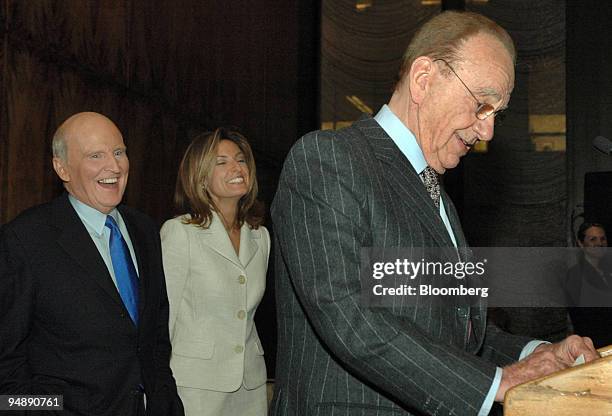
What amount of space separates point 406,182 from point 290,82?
17.5ft

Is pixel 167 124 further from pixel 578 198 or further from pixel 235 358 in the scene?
pixel 578 198

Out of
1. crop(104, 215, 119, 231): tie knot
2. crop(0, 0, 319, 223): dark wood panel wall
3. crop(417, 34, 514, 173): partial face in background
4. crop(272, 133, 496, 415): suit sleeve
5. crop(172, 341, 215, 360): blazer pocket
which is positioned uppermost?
crop(0, 0, 319, 223): dark wood panel wall

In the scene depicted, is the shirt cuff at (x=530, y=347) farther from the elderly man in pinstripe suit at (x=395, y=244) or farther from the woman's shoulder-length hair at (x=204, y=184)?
the woman's shoulder-length hair at (x=204, y=184)

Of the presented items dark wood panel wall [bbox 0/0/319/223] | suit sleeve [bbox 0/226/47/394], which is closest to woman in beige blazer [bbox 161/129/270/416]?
dark wood panel wall [bbox 0/0/319/223]

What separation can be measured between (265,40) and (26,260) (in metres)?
4.45

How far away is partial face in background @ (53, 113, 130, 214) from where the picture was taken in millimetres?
2414

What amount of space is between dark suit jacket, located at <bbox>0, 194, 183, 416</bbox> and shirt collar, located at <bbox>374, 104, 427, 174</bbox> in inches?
41.7

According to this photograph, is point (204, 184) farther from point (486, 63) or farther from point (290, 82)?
point (290, 82)

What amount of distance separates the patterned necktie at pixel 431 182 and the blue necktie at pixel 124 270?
3.54ft

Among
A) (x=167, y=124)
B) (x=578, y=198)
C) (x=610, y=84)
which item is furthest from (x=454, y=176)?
(x=167, y=124)

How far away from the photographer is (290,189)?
144 cm

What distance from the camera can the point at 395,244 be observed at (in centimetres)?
146

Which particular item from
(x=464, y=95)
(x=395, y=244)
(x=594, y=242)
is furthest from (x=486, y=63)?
(x=594, y=242)

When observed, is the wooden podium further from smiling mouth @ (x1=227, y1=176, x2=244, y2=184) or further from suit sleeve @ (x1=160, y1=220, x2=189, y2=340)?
smiling mouth @ (x1=227, y1=176, x2=244, y2=184)
